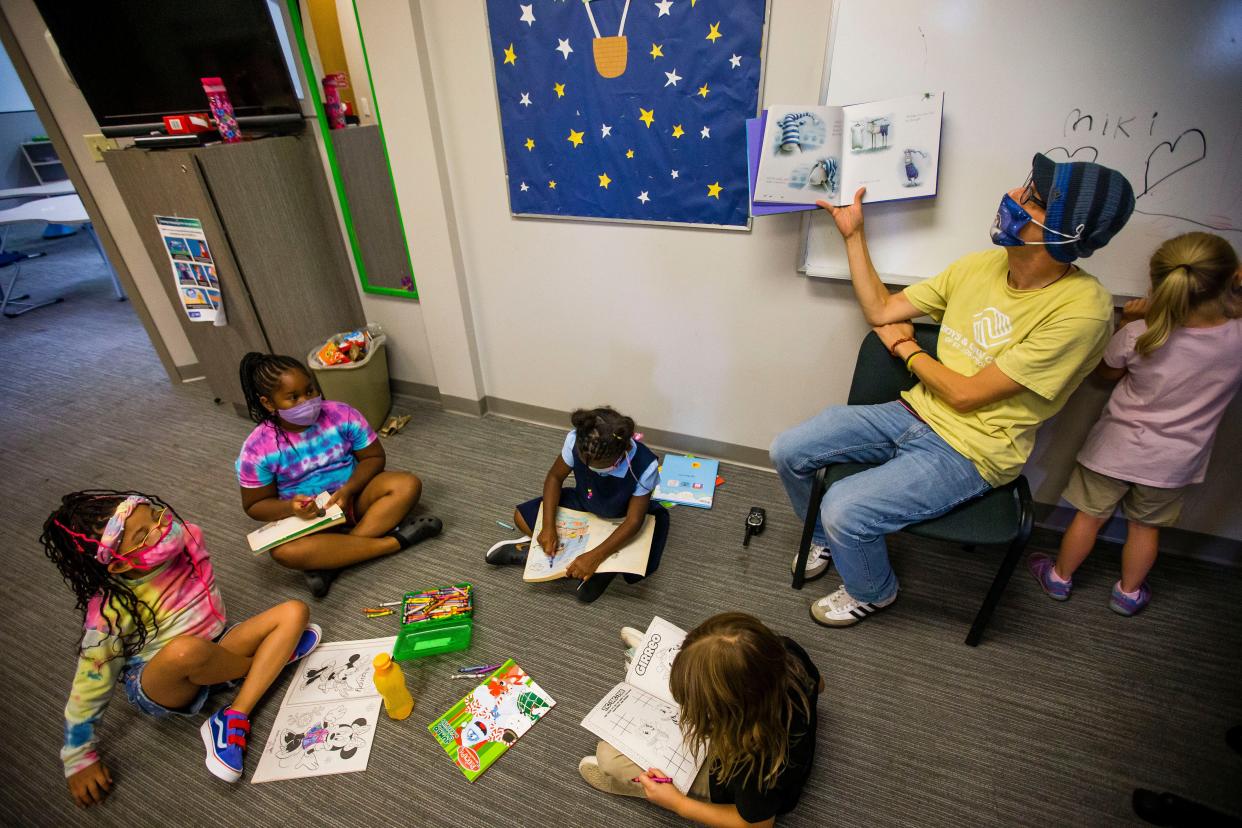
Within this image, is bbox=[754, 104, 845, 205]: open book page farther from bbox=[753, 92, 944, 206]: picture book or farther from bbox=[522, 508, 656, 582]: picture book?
bbox=[522, 508, 656, 582]: picture book

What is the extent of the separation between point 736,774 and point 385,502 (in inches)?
57.6

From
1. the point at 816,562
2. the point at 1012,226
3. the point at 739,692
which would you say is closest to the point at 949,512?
the point at 816,562

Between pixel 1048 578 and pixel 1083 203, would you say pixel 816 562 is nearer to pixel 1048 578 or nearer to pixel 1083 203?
pixel 1048 578

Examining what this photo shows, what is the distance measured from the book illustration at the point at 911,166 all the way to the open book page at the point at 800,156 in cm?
17

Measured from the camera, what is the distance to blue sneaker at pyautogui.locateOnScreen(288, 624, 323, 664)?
166cm

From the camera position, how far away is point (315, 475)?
1933 mm

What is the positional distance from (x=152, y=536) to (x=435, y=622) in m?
0.75

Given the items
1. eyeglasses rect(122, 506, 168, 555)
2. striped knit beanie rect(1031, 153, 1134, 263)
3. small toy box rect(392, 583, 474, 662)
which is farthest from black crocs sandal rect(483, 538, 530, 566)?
striped knit beanie rect(1031, 153, 1134, 263)

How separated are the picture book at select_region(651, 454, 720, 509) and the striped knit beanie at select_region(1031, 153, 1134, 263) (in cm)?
135

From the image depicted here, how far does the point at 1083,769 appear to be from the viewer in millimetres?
1368

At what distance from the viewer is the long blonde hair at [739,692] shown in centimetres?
93

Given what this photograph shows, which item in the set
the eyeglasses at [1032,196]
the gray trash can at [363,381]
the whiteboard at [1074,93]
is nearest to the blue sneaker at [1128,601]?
the whiteboard at [1074,93]

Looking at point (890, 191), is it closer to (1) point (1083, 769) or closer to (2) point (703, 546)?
(2) point (703, 546)

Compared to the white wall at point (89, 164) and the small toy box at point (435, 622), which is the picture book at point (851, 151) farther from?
the white wall at point (89, 164)
